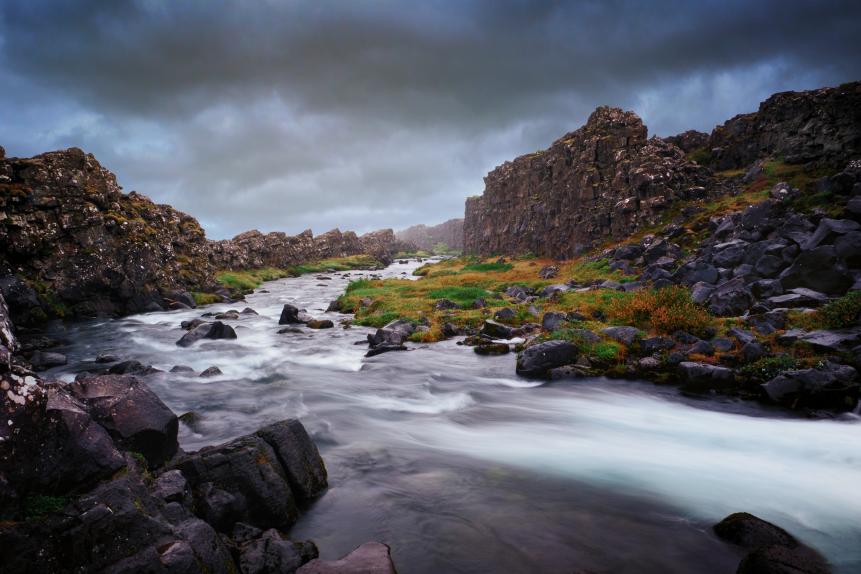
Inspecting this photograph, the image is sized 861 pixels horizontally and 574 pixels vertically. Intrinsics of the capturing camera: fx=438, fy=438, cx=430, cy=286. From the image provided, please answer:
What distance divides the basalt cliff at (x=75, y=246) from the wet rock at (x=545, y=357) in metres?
27.7

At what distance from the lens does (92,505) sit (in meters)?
4.71

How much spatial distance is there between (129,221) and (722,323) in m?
42.2

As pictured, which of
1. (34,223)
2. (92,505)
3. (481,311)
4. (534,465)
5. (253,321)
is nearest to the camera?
(92,505)

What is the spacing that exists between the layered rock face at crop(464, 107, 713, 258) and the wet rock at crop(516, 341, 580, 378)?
30.9m

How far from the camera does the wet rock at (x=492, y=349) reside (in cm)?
2002

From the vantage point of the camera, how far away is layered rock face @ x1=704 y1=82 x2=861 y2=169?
33.1 m

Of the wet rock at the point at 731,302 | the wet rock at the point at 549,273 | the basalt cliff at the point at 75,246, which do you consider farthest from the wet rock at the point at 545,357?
the basalt cliff at the point at 75,246

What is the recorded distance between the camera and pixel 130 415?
7.41m

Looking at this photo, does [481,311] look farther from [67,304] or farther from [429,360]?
[67,304]

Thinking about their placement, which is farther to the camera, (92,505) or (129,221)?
(129,221)

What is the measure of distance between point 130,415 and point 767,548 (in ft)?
32.3

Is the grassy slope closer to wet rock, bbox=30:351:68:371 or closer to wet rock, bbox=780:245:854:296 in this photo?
wet rock, bbox=780:245:854:296

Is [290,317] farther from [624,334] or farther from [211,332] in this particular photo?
[624,334]

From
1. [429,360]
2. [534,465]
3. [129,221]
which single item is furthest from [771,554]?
[129,221]
